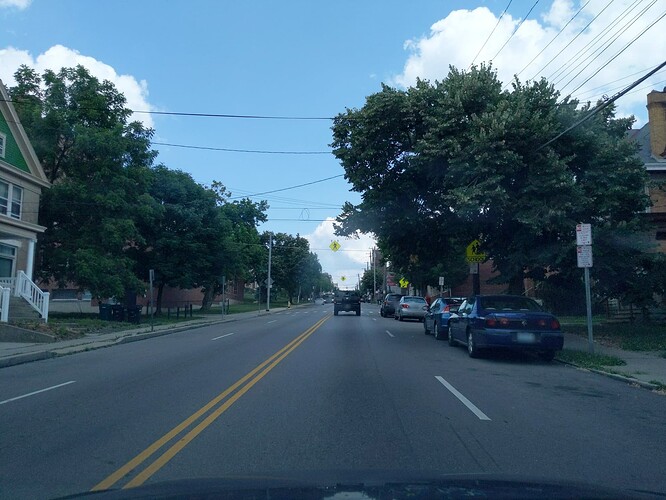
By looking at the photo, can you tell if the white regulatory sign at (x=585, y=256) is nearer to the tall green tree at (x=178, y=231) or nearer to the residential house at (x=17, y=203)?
the residential house at (x=17, y=203)

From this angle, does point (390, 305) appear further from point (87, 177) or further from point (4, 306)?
point (4, 306)

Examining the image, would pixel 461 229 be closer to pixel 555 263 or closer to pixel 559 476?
pixel 555 263

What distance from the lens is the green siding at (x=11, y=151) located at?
2786 cm

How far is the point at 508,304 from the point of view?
50.1 feet

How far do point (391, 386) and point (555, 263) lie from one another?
9.37 metres

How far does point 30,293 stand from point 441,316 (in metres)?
17.8

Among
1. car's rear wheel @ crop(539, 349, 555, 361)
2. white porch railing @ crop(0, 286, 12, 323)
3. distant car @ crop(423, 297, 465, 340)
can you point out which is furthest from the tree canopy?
car's rear wheel @ crop(539, 349, 555, 361)

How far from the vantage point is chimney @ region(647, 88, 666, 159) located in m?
30.4

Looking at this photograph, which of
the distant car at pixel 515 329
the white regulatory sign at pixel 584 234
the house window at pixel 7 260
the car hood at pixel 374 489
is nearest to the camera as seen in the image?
the car hood at pixel 374 489

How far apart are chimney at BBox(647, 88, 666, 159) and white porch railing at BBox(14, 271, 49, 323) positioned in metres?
30.1

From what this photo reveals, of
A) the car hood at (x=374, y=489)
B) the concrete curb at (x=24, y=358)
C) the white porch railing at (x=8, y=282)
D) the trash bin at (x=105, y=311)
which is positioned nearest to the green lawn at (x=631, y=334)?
the car hood at (x=374, y=489)

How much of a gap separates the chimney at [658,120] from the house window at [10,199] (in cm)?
3192

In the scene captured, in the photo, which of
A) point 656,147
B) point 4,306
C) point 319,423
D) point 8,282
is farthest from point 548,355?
point 8,282

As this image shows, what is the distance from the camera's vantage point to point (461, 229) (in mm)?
20812
